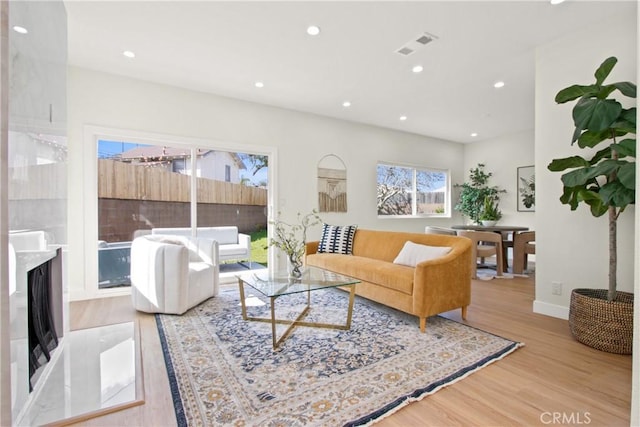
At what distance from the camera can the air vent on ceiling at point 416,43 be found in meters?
2.98

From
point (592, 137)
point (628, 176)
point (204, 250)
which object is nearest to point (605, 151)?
point (592, 137)

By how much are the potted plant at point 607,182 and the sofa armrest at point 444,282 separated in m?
0.82

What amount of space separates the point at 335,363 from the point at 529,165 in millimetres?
6210

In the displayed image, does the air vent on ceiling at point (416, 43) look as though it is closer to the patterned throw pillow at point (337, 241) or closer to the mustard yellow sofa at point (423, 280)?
the mustard yellow sofa at point (423, 280)

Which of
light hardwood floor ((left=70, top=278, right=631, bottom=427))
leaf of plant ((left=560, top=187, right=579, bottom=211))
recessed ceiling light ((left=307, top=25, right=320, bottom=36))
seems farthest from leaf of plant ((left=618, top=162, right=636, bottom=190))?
recessed ceiling light ((left=307, top=25, right=320, bottom=36))

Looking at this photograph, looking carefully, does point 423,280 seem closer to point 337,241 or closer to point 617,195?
point 617,195

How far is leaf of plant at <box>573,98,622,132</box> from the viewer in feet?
7.11

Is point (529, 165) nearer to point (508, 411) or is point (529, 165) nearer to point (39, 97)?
point (508, 411)

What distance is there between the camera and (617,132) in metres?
2.34

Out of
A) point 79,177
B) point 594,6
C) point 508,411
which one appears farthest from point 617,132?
point 79,177

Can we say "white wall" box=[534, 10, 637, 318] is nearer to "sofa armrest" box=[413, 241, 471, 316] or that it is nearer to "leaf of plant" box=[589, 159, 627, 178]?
"leaf of plant" box=[589, 159, 627, 178]

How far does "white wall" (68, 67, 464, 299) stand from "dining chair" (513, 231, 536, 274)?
6.91 ft

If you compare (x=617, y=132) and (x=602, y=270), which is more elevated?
(x=617, y=132)

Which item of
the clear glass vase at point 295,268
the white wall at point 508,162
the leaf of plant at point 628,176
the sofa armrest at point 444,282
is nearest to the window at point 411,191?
the white wall at point 508,162
